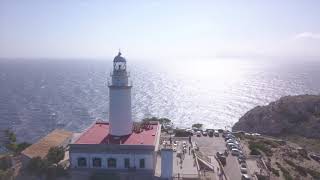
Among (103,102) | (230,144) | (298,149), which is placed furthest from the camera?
(103,102)

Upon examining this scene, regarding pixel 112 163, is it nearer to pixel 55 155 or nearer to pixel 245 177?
pixel 55 155

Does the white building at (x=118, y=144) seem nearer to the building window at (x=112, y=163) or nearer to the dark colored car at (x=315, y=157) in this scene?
the building window at (x=112, y=163)

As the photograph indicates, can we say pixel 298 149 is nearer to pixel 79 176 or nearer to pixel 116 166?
pixel 116 166

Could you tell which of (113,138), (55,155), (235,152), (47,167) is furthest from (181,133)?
(47,167)

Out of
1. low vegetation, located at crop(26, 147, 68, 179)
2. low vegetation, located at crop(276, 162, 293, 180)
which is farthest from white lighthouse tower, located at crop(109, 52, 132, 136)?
low vegetation, located at crop(276, 162, 293, 180)

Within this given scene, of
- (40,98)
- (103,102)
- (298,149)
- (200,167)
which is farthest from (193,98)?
Answer: (200,167)

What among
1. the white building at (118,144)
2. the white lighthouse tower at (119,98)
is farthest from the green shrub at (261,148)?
the white lighthouse tower at (119,98)
